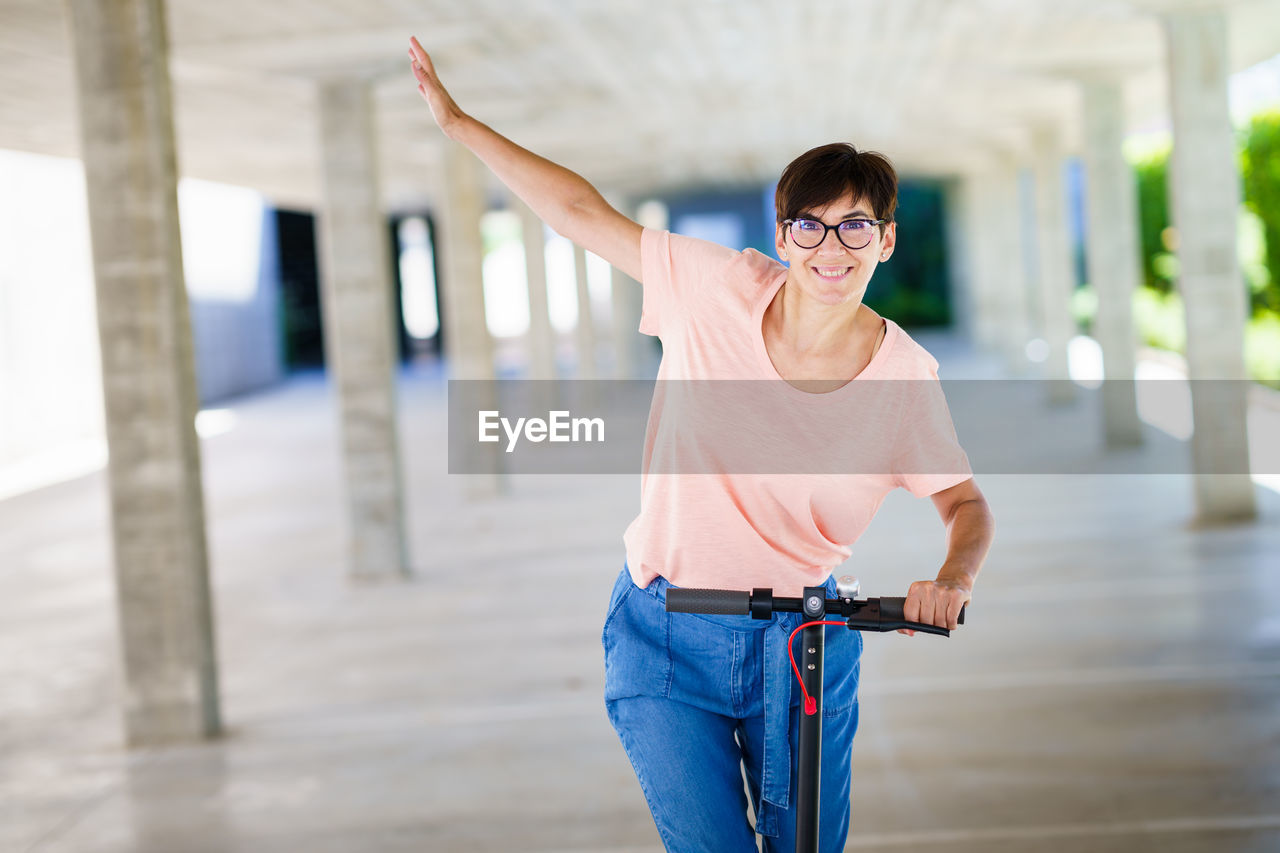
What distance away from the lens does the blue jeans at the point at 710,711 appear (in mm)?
2369

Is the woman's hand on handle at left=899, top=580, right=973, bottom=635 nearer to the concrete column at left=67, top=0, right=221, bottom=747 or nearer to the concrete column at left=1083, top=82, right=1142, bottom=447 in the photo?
the concrete column at left=67, top=0, right=221, bottom=747

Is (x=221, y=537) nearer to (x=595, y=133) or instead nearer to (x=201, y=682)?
(x=201, y=682)

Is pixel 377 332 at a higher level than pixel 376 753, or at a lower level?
higher

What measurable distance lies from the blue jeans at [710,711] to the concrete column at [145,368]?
14.3ft

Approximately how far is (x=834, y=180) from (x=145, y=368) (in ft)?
15.5

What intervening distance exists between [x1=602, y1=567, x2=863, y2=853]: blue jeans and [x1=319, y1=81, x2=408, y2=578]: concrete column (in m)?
7.99

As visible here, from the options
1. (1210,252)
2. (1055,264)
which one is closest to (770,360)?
(1210,252)

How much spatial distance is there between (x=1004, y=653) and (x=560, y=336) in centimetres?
3687

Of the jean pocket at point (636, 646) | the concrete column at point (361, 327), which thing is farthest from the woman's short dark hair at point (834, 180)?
the concrete column at point (361, 327)

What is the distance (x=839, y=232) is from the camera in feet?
7.54

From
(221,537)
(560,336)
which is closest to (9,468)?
(221,537)

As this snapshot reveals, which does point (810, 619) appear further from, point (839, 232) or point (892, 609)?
point (839, 232)

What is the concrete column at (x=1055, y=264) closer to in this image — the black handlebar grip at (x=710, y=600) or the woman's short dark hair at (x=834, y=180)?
the woman's short dark hair at (x=834, y=180)

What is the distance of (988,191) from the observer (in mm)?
28938
